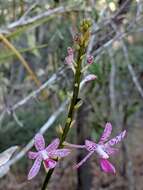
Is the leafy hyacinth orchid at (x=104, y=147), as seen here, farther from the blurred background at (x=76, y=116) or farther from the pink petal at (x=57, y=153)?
the blurred background at (x=76, y=116)

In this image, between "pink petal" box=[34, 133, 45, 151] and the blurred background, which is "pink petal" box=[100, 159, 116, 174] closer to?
"pink petal" box=[34, 133, 45, 151]

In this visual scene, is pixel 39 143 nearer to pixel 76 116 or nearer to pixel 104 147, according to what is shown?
pixel 104 147

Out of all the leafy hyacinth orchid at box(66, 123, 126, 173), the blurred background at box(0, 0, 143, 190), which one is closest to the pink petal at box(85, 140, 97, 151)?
the leafy hyacinth orchid at box(66, 123, 126, 173)

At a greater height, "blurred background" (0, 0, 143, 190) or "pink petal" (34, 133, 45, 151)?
"pink petal" (34, 133, 45, 151)

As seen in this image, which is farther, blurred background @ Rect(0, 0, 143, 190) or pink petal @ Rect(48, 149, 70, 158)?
blurred background @ Rect(0, 0, 143, 190)

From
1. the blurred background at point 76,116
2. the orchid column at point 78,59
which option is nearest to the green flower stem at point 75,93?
the orchid column at point 78,59

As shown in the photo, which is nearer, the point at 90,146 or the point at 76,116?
the point at 90,146

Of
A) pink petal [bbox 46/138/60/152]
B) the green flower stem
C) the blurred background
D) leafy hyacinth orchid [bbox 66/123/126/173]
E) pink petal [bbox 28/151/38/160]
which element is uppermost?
the green flower stem

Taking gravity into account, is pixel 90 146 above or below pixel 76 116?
above

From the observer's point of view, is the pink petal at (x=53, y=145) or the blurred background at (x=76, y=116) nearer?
the pink petal at (x=53, y=145)

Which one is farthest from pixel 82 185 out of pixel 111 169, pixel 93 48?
pixel 111 169

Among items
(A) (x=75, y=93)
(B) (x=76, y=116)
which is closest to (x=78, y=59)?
(A) (x=75, y=93)
